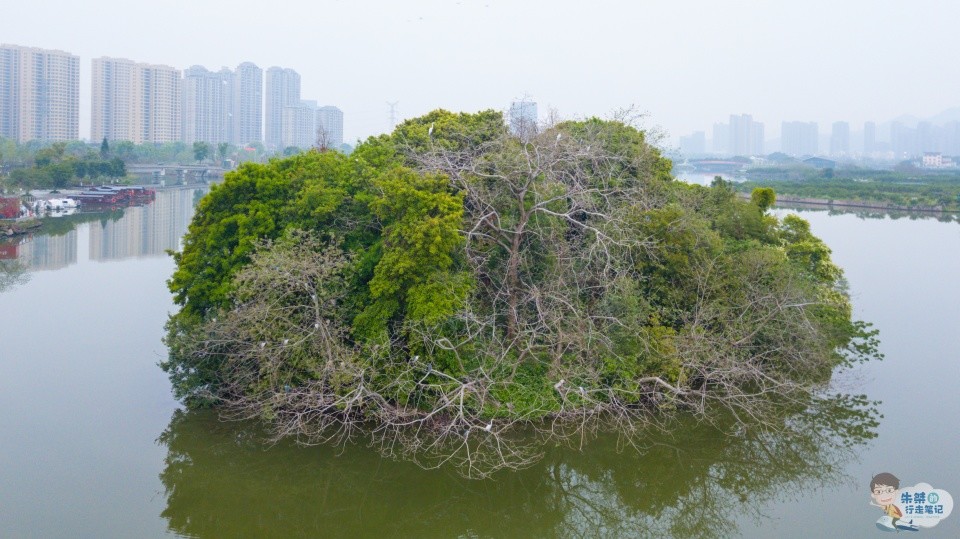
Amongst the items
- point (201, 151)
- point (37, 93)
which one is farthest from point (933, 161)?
point (37, 93)

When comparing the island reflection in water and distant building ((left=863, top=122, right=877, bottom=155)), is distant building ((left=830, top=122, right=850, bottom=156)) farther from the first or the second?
the island reflection in water

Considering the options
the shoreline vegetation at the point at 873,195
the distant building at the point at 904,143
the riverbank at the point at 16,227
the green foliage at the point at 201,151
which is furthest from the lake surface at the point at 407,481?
the distant building at the point at 904,143

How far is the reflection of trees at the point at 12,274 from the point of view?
1345 cm

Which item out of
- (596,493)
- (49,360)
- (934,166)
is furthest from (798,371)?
(934,166)

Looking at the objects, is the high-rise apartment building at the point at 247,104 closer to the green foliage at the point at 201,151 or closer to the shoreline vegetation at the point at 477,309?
the green foliage at the point at 201,151

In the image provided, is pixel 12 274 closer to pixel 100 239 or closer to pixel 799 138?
pixel 100 239

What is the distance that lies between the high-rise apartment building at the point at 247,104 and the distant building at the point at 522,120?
57.9 m

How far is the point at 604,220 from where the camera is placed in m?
8.62

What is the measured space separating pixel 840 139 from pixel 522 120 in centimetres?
12519

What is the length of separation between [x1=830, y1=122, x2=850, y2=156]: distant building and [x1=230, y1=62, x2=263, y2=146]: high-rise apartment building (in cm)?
8912

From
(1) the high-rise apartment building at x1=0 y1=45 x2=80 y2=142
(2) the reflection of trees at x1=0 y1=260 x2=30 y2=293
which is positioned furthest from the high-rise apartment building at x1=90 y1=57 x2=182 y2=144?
(2) the reflection of trees at x1=0 y1=260 x2=30 y2=293

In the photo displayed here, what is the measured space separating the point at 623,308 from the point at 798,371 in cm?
232

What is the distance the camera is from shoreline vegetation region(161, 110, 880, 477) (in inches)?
279

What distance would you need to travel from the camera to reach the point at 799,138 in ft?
371
